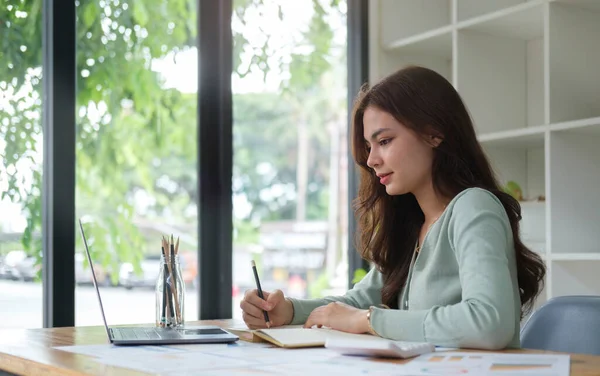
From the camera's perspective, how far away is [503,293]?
1.47 m

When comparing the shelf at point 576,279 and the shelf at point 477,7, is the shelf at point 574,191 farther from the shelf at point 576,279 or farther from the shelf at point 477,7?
the shelf at point 477,7

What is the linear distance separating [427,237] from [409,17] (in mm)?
1845

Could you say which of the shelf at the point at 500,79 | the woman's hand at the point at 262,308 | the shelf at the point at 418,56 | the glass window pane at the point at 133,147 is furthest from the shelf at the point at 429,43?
the woman's hand at the point at 262,308

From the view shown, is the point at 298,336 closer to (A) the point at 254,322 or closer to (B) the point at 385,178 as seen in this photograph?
(A) the point at 254,322

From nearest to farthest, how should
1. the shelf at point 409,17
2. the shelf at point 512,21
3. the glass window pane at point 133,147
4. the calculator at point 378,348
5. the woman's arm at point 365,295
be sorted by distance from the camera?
the calculator at point 378,348 → the woman's arm at point 365,295 → the glass window pane at point 133,147 → the shelf at point 512,21 → the shelf at point 409,17

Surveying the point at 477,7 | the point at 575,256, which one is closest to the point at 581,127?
the point at 575,256

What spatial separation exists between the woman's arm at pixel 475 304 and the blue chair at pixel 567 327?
318 mm

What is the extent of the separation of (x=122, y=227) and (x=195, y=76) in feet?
1.96

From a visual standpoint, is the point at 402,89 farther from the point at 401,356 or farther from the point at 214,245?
the point at 214,245

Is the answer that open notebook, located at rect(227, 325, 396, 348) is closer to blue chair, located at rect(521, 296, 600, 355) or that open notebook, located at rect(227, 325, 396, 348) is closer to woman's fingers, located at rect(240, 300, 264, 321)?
woman's fingers, located at rect(240, 300, 264, 321)

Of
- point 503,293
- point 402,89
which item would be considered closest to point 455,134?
point 402,89

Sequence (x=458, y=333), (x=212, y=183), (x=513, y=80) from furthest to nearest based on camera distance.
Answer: (x=513, y=80) < (x=212, y=183) < (x=458, y=333)

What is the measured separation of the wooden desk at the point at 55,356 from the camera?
1191 mm

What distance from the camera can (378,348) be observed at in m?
1.25
